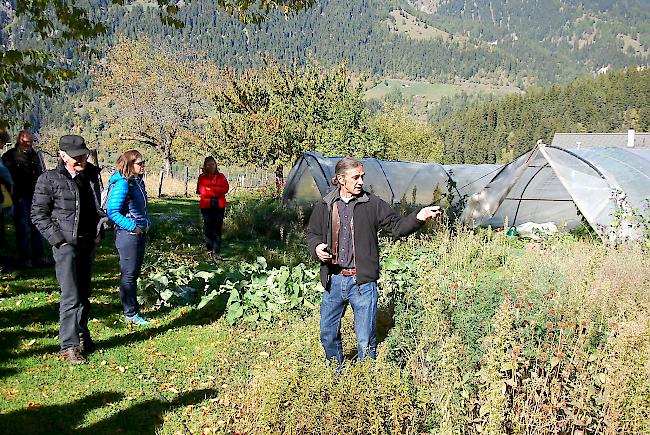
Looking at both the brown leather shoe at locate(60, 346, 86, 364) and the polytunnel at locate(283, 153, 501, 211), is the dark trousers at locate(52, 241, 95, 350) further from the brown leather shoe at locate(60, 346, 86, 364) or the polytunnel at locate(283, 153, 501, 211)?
the polytunnel at locate(283, 153, 501, 211)

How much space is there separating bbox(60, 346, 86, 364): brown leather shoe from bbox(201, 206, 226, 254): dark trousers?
188 inches

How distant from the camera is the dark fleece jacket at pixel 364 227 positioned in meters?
3.95

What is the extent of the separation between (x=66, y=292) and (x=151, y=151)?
3781 cm

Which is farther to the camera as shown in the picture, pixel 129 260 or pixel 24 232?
pixel 24 232

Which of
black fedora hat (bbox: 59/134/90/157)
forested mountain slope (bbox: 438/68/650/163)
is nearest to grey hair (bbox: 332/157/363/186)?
black fedora hat (bbox: 59/134/90/157)

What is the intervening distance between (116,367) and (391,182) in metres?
10.2

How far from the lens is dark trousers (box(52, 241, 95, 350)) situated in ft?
15.6

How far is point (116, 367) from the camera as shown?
16.0 feet

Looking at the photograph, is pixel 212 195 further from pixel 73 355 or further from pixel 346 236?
pixel 346 236

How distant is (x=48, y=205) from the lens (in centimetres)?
469

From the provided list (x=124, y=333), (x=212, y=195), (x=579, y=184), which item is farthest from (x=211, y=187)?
(x=579, y=184)

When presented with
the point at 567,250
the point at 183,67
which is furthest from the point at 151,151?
the point at 567,250

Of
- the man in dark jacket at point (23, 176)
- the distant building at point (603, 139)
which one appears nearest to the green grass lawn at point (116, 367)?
the man in dark jacket at point (23, 176)

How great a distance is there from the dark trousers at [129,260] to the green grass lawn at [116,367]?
0.96ft
